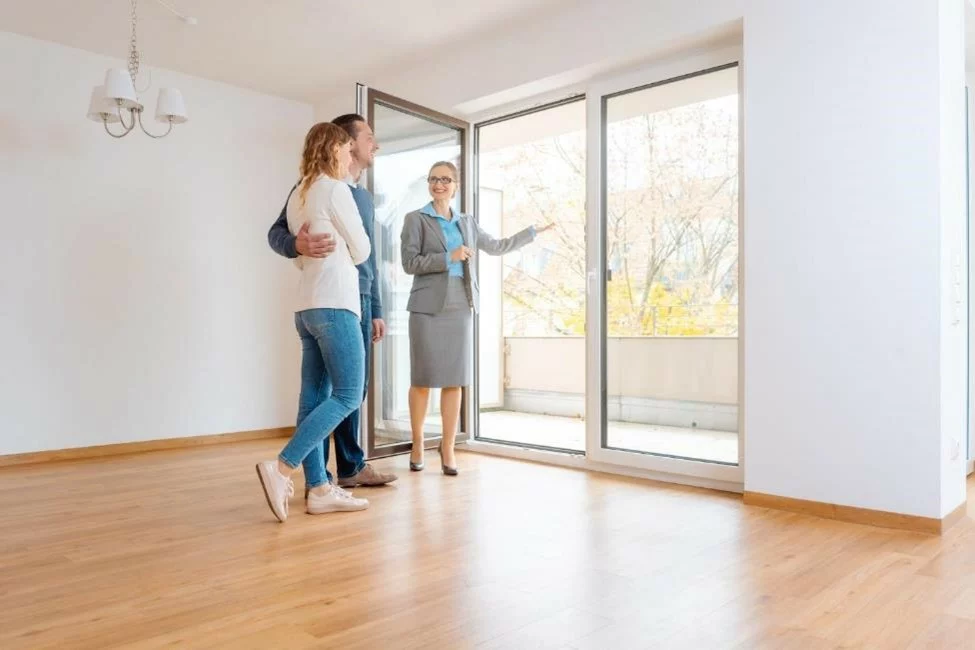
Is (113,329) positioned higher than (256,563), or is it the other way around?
(113,329)

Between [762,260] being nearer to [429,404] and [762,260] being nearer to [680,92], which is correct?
[680,92]

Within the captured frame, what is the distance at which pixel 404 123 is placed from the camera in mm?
3869

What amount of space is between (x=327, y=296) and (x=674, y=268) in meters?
1.68

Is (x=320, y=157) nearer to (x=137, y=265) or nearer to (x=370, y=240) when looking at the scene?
(x=370, y=240)

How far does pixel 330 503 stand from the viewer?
8.80 feet

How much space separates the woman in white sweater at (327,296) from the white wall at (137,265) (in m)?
2.22

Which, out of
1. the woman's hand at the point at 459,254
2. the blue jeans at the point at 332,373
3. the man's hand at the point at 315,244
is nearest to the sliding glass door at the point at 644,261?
the woman's hand at the point at 459,254

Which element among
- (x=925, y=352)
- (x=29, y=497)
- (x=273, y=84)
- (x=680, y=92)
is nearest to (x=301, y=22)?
(x=273, y=84)

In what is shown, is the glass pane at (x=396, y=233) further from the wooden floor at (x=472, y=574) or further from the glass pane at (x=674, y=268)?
the glass pane at (x=674, y=268)

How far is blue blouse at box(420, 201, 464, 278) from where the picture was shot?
3.54 metres

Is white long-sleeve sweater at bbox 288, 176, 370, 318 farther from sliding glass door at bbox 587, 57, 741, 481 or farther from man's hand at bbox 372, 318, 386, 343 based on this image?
sliding glass door at bbox 587, 57, 741, 481

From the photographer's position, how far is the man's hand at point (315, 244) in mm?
2451

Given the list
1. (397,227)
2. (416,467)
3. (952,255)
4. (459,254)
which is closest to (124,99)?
(397,227)

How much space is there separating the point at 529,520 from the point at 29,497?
2.10 m
